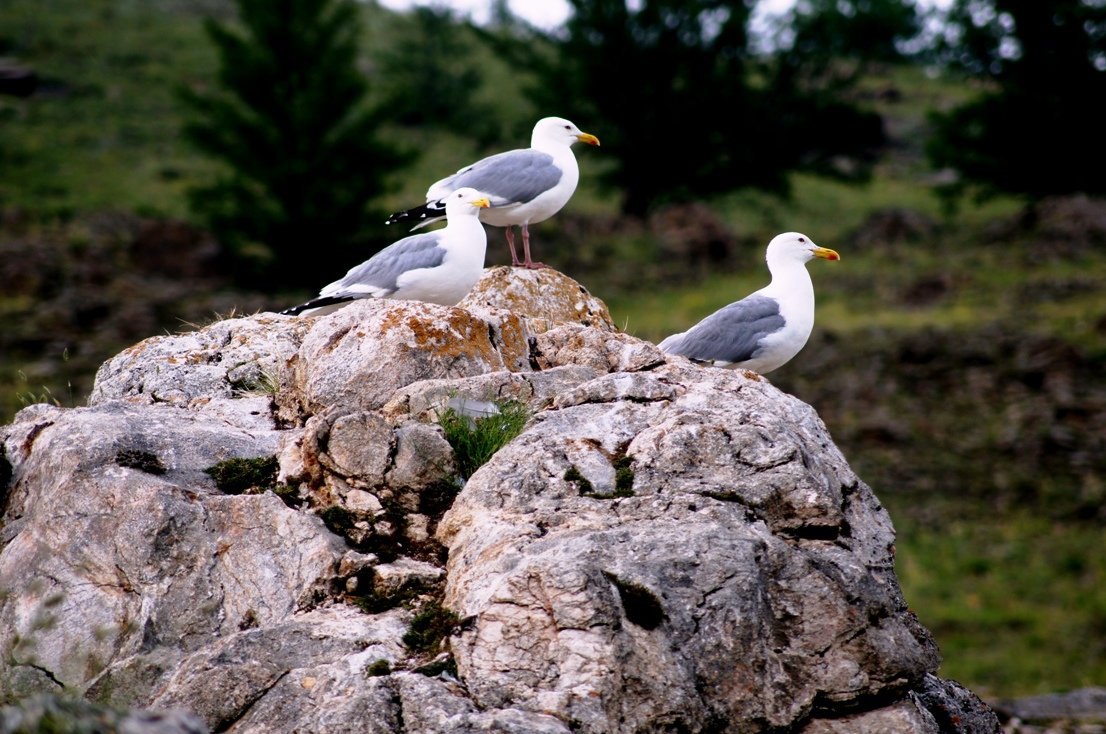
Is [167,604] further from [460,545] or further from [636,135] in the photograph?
[636,135]

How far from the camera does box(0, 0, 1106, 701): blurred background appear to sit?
67.5ft

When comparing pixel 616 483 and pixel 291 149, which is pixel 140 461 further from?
pixel 291 149

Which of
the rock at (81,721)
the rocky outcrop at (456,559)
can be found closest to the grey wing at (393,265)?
the rocky outcrop at (456,559)

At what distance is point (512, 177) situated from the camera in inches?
390

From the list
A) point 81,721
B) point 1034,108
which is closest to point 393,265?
point 81,721

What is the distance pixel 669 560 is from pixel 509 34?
133ft

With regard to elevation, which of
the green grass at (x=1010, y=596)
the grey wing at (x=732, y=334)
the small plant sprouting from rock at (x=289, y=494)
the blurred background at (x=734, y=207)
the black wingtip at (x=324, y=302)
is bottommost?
the green grass at (x=1010, y=596)

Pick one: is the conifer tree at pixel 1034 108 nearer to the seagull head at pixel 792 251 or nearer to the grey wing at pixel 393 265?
the seagull head at pixel 792 251

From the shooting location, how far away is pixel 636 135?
38.7 meters

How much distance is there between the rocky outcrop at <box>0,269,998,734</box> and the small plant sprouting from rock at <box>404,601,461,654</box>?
0.01 metres

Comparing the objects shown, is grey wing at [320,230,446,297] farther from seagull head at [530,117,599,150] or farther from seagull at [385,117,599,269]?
seagull head at [530,117,599,150]

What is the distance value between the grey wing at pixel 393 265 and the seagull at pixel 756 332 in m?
1.73

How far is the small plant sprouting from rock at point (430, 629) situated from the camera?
526cm

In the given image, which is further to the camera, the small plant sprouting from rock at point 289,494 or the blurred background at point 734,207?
the blurred background at point 734,207
